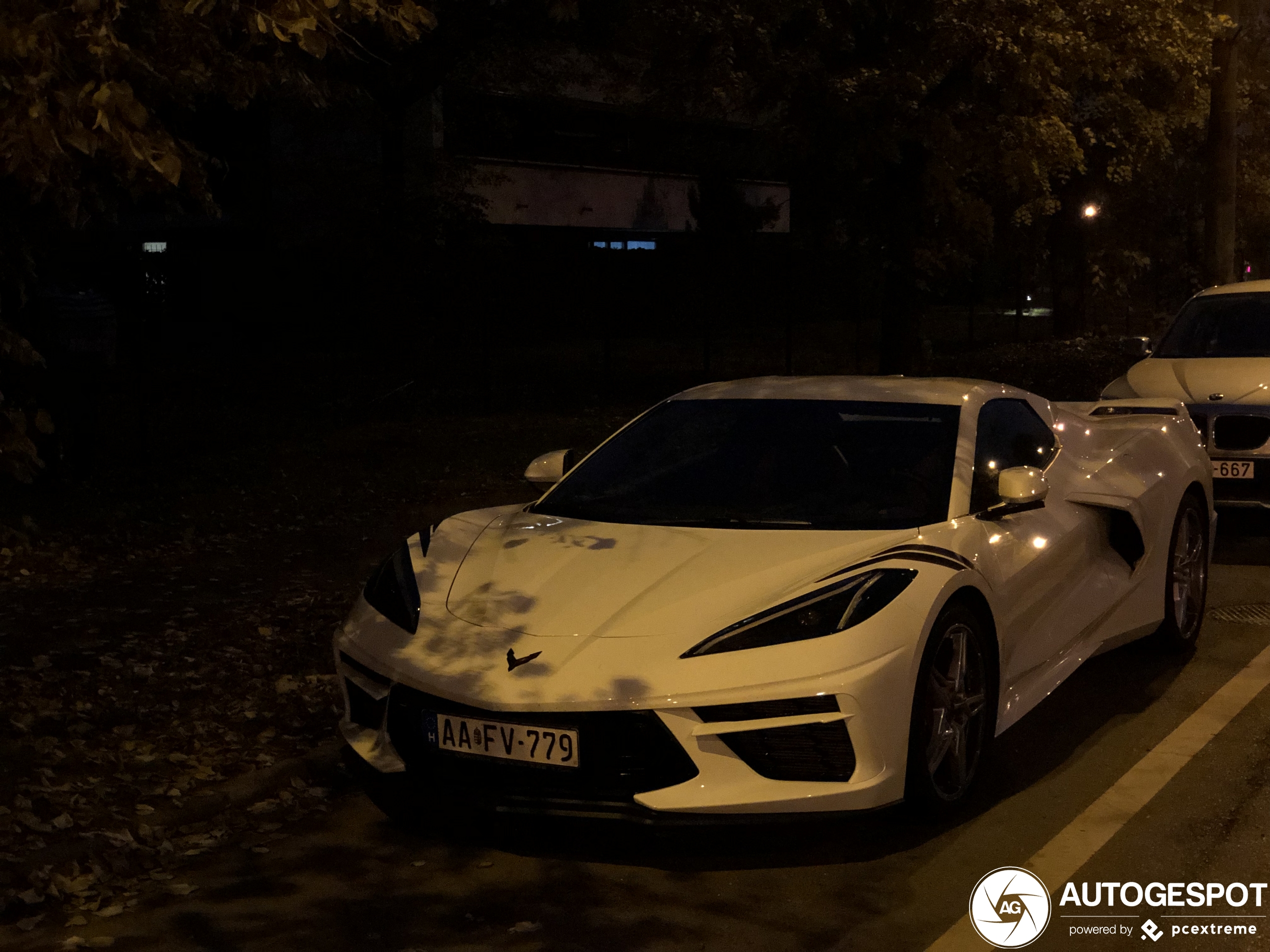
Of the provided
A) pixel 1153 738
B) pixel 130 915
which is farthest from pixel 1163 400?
pixel 130 915

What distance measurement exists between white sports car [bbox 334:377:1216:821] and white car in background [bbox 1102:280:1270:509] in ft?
13.1

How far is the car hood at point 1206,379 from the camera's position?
35.6 ft

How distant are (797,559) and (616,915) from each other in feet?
4.29

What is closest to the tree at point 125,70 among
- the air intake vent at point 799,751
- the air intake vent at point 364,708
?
the air intake vent at point 364,708

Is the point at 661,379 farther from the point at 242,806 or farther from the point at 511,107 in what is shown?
the point at 242,806

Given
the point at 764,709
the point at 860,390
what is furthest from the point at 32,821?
the point at 860,390

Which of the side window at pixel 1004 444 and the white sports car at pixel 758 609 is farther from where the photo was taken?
the side window at pixel 1004 444

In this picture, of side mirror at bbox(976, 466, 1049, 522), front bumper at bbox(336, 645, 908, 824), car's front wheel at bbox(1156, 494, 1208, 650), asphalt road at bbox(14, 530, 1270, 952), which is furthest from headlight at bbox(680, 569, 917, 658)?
car's front wheel at bbox(1156, 494, 1208, 650)

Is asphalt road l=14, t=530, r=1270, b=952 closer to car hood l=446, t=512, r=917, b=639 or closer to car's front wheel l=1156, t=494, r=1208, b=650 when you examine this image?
car hood l=446, t=512, r=917, b=639

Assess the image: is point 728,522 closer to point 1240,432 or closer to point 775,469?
point 775,469

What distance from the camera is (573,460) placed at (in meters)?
6.84

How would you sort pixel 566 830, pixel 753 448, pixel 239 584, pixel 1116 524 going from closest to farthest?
pixel 566 830 → pixel 753 448 → pixel 1116 524 → pixel 239 584

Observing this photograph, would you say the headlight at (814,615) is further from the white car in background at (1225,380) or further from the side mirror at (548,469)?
the white car in background at (1225,380)

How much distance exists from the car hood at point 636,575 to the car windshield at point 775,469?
19 centimetres
